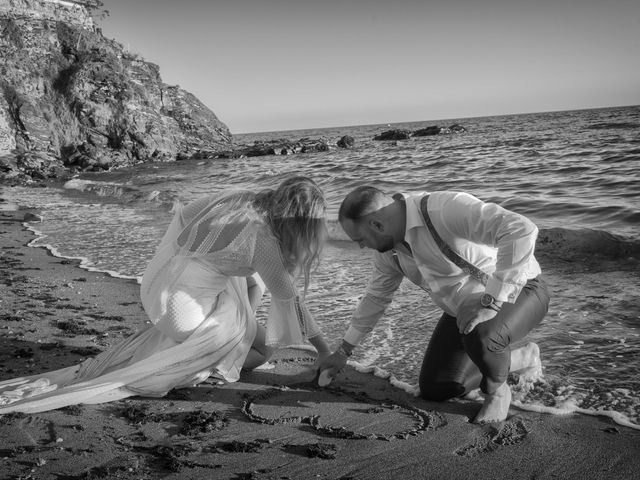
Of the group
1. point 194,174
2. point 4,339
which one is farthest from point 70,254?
point 194,174

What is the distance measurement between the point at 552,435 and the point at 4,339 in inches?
168

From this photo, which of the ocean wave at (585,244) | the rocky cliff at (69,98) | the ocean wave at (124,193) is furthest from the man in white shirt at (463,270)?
the rocky cliff at (69,98)

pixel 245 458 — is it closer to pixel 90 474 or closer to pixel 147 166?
pixel 90 474

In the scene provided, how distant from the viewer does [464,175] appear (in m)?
17.9

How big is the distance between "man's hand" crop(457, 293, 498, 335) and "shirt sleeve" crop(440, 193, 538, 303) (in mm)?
97

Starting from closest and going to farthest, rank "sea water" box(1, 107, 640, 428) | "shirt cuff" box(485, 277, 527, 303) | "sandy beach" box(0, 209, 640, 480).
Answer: "sandy beach" box(0, 209, 640, 480), "shirt cuff" box(485, 277, 527, 303), "sea water" box(1, 107, 640, 428)

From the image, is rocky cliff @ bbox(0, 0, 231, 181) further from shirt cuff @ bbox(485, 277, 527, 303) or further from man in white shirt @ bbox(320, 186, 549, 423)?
shirt cuff @ bbox(485, 277, 527, 303)

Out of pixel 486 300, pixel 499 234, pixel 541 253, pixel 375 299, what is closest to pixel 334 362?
pixel 375 299

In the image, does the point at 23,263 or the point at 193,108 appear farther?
the point at 193,108

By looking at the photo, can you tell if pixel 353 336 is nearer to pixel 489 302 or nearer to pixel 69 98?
pixel 489 302

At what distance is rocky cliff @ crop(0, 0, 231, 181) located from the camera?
2934 cm

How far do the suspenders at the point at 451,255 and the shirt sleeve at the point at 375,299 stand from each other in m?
0.49

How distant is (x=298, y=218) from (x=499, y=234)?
117 cm

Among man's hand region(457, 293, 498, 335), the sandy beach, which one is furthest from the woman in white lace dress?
man's hand region(457, 293, 498, 335)
